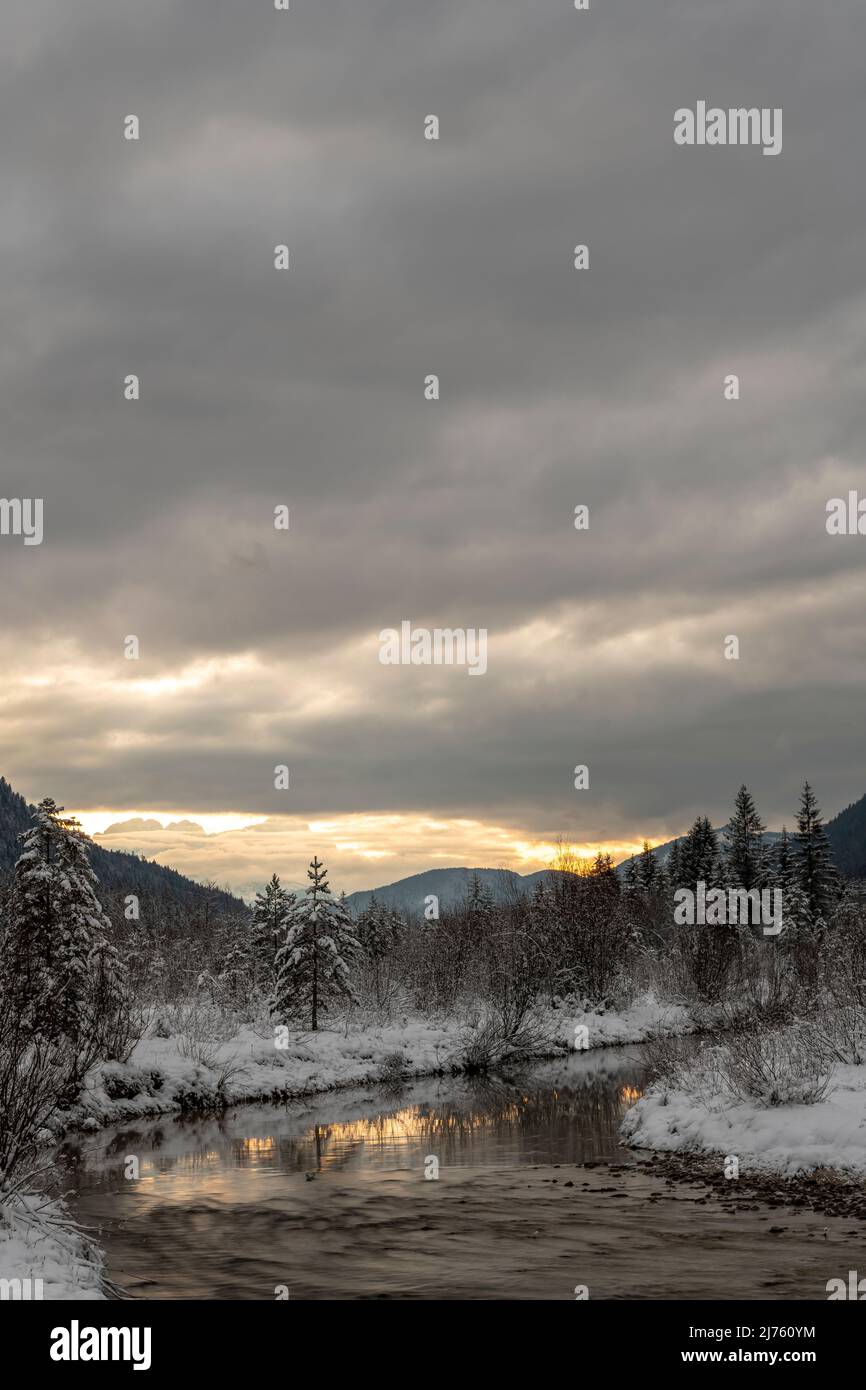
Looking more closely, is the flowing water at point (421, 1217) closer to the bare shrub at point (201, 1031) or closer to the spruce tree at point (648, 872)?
the bare shrub at point (201, 1031)

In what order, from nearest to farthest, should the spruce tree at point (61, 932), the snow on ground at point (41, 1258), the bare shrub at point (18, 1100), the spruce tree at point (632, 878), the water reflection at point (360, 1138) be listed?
the snow on ground at point (41, 1258), the bare shrub at point (18, 1100), the water reflection at point (360, 1138), the spruce tree at point (61, 932), the spruce tree at point (632, 878)

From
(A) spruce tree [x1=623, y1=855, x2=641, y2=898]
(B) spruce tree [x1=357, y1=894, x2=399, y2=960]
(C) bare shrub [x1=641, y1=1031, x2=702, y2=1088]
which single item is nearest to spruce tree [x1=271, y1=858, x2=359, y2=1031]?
(C) bare shrub [x1=641, y1=1031, x2=702, y2=1088]

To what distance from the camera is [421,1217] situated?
18.2 metres

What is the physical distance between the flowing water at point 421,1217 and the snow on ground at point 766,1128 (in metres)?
1.11

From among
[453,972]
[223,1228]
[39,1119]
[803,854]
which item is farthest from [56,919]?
[803,854]

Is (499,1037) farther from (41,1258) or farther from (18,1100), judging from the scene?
(41,1258)

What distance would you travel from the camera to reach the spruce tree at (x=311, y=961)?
4381 cm

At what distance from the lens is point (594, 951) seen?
59.7 metres

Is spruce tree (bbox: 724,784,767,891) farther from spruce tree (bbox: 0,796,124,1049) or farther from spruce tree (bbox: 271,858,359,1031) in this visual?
spruce tree (bbox: 0,796,124,1049)

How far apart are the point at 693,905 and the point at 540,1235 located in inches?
2646

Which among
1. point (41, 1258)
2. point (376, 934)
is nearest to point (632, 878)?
point (376, 934)

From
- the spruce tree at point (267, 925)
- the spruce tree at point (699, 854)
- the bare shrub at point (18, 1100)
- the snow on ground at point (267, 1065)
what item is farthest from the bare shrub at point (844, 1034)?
the spruce tree at point (699, 854)

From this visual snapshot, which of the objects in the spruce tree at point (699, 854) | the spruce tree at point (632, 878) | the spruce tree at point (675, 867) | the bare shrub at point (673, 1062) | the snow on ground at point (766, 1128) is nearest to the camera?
the snow on ground at point (766, 1128)
